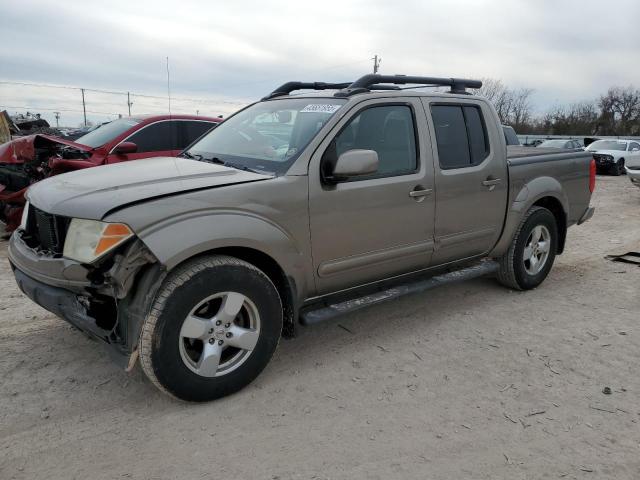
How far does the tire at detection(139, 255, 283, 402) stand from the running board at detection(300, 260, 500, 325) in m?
0.31

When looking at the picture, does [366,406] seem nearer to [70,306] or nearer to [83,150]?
[70,306]

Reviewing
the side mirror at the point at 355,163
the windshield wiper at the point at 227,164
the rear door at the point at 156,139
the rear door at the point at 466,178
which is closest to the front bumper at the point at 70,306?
the windshield wiper at the point at 227,164

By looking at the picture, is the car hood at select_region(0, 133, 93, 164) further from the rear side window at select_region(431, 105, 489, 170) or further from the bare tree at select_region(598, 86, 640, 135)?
the bare tree at select_region(598, 86, 640, 135)

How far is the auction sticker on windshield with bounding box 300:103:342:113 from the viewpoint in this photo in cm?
353

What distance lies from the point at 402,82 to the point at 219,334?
2522 millimetres

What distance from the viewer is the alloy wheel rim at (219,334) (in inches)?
112

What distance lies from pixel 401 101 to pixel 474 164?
905 millimetres

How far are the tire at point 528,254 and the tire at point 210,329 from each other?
2.66 metres

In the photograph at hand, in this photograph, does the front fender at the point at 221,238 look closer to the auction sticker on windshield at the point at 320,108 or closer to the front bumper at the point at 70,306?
the front bumper at the point at 70,306

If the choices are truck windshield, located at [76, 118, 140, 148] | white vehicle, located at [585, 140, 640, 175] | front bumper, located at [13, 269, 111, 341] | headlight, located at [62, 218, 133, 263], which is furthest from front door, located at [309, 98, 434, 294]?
white vehicle, located at [585, 140, 640, 175]

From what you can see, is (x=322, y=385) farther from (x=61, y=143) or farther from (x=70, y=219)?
(x=61, y=143)

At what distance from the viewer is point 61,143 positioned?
22.8 ft

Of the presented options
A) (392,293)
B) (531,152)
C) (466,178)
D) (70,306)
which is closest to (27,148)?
(70,306)

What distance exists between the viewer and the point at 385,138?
12.3ft
